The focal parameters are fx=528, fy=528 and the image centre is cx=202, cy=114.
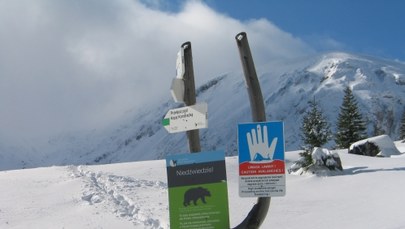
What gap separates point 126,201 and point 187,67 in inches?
304

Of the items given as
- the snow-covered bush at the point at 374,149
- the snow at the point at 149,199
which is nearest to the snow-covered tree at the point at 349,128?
the snow-covered bush at the point at 374,149

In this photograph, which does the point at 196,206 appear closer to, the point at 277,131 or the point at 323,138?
the point at 277,131

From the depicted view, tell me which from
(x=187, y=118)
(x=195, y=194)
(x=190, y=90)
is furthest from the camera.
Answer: (x=190, y=90)

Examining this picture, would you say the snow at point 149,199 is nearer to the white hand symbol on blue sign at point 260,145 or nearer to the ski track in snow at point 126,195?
the ski track in snow at point 126,195

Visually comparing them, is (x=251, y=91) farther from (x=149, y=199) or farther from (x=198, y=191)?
(x=149, y=199)

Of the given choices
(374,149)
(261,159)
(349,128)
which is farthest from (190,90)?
(349,128)

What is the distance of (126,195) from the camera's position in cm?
1459

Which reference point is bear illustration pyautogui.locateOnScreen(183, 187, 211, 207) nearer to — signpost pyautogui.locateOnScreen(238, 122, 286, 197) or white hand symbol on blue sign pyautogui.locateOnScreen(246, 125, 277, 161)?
signpost pyautogui.locateOnScreen(238, 122, 286, 197)

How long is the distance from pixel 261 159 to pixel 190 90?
53.0 inches

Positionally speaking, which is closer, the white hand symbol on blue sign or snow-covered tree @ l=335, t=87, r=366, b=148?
the white hand symbol on blue sign

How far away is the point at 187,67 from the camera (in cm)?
695

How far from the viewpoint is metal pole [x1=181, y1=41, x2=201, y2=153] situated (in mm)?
6835

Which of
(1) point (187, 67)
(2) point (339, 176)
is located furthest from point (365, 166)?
(1) point (187, 67)

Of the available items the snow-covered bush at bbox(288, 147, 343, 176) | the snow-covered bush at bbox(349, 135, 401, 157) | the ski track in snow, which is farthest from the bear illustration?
the snow-covered bush at bbox(349, 135, 401, 157)
